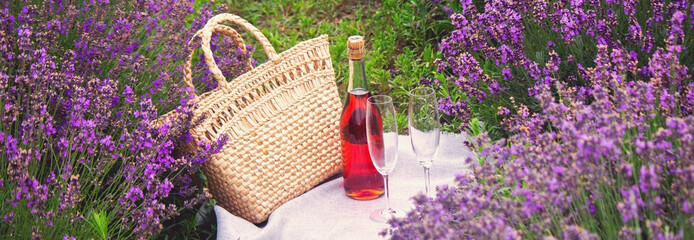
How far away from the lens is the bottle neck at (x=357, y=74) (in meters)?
2.62

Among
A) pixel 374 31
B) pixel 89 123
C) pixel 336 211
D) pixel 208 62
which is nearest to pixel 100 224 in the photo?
pixel 89 123

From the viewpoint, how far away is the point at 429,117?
2336mm

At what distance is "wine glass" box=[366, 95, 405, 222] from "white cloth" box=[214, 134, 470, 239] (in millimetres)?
225

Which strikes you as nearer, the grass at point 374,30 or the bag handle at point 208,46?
the bag handle at point 208,46

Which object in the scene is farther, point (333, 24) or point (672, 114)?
point (333, 24)

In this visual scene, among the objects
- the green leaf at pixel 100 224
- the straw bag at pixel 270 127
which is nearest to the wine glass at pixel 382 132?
the straw bag at pixel 270 127

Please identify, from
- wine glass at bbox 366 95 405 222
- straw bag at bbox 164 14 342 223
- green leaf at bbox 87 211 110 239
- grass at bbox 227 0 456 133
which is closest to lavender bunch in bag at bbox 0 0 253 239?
green leaf at bbox 87 211 110 239

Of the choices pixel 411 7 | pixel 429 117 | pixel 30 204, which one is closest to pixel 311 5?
pixel 411 7

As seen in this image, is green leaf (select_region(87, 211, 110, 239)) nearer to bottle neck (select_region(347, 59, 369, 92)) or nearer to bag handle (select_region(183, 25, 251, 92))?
bag handle (select_region(183, 25, 251, 92))

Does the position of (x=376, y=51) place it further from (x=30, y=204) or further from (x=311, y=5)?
(x=30, y=204)

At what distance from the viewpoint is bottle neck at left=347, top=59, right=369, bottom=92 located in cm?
262

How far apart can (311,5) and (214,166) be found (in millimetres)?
2581

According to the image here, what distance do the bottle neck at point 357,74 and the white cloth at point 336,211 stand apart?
0.44m

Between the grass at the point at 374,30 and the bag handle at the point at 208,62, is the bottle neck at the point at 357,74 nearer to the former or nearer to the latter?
the bag handle at the point at 208,62
